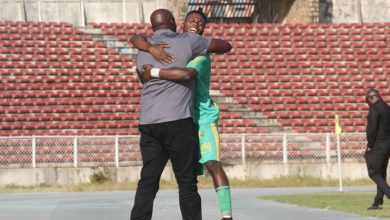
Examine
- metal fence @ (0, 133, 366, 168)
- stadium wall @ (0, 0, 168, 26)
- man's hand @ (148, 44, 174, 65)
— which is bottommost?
metal fence @ (0, 133, 366, 168)

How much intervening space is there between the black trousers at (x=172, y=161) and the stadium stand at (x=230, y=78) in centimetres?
2080

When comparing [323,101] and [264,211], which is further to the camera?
[323,101]

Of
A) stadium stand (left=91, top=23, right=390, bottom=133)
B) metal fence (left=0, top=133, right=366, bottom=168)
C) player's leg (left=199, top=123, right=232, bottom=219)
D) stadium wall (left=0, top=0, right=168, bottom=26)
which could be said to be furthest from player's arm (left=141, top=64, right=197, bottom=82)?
stadium wall (left=0, top=0, right=168, bottom=26)

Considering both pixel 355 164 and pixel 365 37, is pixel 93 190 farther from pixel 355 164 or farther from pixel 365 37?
pixel 365 37

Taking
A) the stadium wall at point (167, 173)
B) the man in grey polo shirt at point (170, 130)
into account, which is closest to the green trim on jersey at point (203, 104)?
the man in grey polo shirt at point (170, 130)

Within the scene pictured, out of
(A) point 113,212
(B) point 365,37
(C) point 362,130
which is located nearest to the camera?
(A) point 113,212

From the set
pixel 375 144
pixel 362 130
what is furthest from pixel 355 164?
pixel 375 144

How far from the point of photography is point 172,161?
8797mm

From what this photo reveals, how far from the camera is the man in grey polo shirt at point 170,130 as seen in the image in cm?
869

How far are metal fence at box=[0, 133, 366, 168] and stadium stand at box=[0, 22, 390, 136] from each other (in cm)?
286

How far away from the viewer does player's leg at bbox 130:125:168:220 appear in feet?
28.7

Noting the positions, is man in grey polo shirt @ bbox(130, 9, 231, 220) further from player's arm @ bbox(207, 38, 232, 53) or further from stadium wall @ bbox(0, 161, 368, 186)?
stadium wall @ bbox(0, 161, 368, 186)

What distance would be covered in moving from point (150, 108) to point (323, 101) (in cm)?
2442

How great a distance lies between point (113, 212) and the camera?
15.0 m
